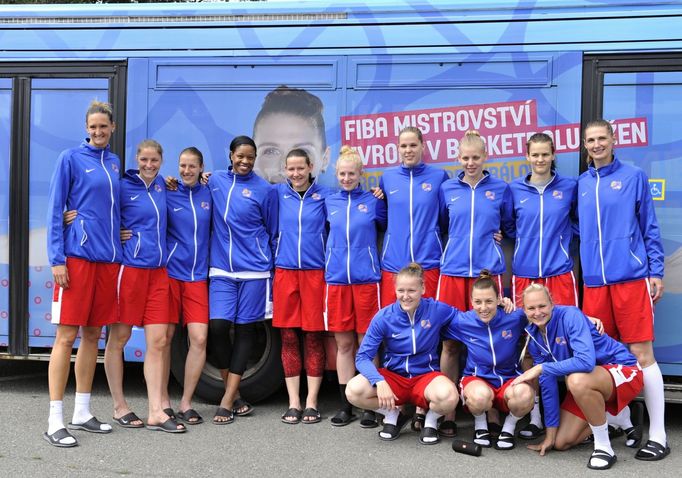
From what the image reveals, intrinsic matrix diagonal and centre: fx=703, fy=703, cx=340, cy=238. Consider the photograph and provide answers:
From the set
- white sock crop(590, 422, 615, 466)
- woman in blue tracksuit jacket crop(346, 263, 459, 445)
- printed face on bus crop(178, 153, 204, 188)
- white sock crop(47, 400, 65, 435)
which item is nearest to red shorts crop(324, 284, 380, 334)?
woman in blue tracksuit jacket crop(346, 263, 459, 445)

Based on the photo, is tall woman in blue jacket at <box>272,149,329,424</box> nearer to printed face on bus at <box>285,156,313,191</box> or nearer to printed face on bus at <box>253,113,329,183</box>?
printed face on bus at <box>285,156,313,191</box>

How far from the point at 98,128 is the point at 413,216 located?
2.18 m

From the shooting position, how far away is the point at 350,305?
495cm

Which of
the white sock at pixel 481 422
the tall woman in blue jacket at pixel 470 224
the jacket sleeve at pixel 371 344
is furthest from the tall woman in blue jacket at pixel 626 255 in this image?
the jacket sleeve at pixel 371 344

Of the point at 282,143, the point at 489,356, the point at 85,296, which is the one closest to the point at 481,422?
the point at 489,356

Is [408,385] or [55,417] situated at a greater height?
→ [408,385]

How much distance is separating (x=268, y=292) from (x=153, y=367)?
0.96 metres

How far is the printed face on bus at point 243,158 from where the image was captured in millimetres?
4977

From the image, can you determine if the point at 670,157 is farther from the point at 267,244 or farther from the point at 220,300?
the point at 220,300

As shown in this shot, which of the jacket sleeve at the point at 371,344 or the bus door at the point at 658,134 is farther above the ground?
the bus door at the point at 658,134

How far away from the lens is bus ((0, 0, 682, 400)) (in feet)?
15.5

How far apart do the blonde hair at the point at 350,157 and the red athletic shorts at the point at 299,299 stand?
79 cm

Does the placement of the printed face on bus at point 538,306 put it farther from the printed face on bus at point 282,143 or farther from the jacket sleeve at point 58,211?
the jacket sleeve at point 58,211

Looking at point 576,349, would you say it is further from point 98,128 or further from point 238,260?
point 98,128
